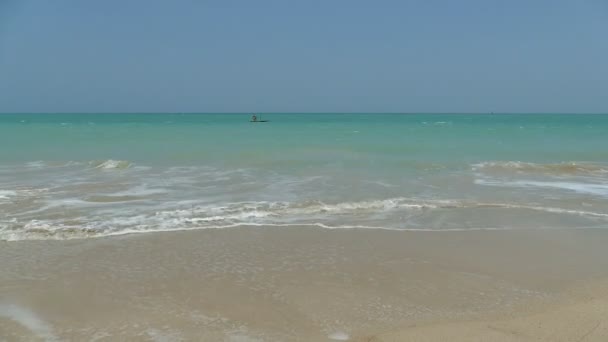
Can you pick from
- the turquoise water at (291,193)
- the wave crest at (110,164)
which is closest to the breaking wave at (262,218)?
the turquoise water at (291,193)

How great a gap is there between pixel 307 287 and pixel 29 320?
2728mm

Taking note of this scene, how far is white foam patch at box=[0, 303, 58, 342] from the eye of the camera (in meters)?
3.94

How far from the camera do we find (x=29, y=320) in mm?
4191

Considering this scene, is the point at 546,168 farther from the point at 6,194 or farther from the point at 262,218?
the point at 6,194

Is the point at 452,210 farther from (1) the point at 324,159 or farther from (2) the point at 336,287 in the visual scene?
(1) the point at 324,159

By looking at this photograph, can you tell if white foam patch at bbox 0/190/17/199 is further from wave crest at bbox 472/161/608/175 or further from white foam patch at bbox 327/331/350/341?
wave crest at bbox 472/161/608/175

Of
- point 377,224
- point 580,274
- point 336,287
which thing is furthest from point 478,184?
point 336,287

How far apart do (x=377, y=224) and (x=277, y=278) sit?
309 cm

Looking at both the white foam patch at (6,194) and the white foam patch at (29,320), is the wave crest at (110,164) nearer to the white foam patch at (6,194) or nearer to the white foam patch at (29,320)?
the white foam patch at (6,194)

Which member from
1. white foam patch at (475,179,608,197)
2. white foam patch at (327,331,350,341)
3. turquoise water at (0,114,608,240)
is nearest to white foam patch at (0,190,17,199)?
turquoise water at (0,114,608,240)

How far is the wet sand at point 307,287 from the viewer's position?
4.04 meters

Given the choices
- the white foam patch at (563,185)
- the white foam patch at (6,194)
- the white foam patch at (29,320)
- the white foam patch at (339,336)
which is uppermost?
the white foam patch at (6,194)

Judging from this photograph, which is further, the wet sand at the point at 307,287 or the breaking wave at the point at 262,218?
the breaking wave at the point at 262,218

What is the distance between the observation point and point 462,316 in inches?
170
